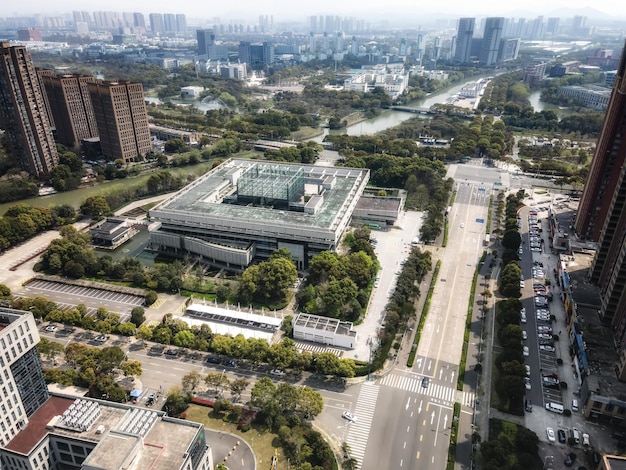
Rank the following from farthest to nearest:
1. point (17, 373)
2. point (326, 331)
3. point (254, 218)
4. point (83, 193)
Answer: point (83, 193) → point (254, 218) → point (326, 331) → point (17, 373)

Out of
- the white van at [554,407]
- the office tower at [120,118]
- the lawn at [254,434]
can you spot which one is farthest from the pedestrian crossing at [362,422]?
the office tower at [120,118]

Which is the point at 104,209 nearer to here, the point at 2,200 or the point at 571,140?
the point at 2,200

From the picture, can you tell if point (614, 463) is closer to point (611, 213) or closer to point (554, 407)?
point (554, 407)

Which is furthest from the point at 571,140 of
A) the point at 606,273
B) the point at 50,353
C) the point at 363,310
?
the point at 50,353

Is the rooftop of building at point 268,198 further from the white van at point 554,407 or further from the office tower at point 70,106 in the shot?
the office tower at point 70,106

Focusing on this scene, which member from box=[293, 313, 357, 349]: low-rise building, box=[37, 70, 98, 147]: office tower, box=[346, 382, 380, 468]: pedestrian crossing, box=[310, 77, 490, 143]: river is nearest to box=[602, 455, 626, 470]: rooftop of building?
box=[346, 382, 380, 468]: pedestrian crossing

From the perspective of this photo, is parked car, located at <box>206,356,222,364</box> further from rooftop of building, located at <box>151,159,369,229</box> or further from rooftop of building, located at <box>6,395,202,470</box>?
rooftop of building, located at <box>151,159,369,229</box>

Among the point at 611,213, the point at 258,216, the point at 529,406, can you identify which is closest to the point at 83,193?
the point at 258,216
